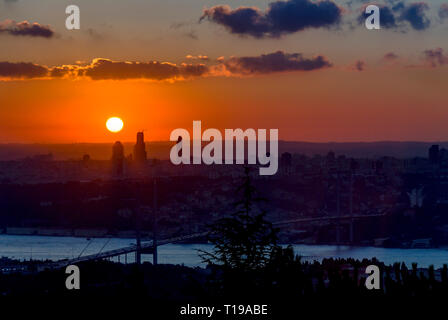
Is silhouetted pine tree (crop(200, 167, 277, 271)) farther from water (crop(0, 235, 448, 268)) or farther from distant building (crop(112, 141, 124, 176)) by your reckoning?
distant building (crop(112, 141, 124, 176))

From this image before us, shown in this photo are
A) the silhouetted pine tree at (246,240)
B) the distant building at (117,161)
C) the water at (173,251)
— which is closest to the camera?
the silhouetted pine tree at (246,240)

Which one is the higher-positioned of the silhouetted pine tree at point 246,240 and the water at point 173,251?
the water at point 173,251

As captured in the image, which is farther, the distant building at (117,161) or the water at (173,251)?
the distant building at (117,161)

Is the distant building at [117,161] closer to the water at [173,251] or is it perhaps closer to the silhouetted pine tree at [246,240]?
the water at [173,251]

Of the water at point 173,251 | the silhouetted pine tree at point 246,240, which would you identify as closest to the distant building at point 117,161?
the water at point 173,251

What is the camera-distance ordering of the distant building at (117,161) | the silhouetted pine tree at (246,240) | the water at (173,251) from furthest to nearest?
the distant building at (117,161), the water at (173,251), the silhouetted pine tree at (246,240)

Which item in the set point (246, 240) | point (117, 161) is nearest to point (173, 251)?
point (117, 161)

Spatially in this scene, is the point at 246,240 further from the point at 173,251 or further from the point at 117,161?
the point at 117,161
